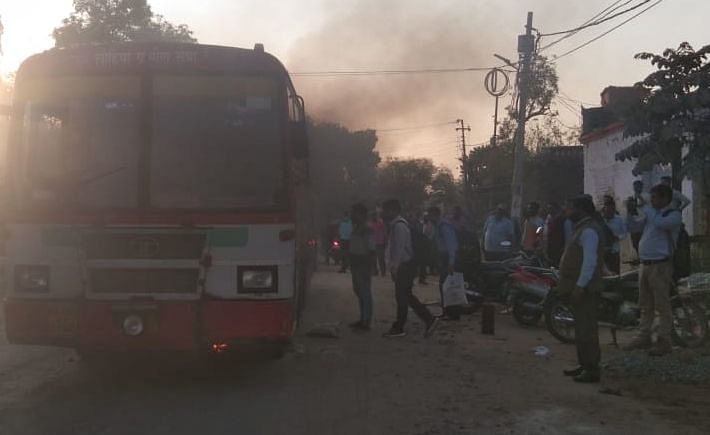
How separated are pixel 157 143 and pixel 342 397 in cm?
266

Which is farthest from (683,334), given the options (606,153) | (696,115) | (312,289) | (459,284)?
(606,153)

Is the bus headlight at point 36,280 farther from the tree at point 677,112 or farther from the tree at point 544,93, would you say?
the tree at point 544,93

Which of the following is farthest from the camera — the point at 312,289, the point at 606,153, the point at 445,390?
the point at 606,153

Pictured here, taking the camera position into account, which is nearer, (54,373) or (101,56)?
(101,56)

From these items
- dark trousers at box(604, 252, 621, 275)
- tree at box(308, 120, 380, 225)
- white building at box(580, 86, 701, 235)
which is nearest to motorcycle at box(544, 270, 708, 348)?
dark trousers at box(604, 252, 621, 275)

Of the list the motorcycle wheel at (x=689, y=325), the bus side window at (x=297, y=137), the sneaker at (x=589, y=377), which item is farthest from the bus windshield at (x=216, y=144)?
the motorcycle wheel at (x=689, y=325)

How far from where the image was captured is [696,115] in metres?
8.69

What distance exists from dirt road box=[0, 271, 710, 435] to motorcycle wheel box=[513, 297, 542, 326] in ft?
5.51

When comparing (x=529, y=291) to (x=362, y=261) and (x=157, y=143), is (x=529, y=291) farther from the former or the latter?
(x=157, y=143)

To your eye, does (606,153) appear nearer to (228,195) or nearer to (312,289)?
(312,289)

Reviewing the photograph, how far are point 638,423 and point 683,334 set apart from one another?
10.9 feet

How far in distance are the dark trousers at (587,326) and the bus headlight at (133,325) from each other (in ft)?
12.6

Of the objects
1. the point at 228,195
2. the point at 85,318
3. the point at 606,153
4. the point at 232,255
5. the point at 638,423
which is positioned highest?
the point at 606,153

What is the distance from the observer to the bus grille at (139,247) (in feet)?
19.6
